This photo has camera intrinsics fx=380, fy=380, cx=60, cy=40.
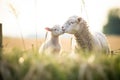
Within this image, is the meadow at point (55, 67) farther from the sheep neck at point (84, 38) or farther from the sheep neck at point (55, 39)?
the sheep neck at point (55, 39)

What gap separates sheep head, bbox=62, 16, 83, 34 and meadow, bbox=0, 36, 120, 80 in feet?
6.79

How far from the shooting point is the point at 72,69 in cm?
96

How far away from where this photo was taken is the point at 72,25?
10.2 ft

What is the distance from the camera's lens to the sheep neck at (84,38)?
2.96m

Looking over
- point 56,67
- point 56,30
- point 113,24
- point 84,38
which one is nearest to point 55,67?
point 56,67

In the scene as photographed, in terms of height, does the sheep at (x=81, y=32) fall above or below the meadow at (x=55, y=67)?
below

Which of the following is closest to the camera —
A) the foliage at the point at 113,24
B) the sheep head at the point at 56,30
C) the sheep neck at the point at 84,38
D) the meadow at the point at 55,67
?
the meadow at the point at 55,67

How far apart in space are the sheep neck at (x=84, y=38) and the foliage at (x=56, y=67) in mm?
1942

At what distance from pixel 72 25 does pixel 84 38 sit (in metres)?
0.17

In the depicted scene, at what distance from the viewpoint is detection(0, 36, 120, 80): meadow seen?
3.11 feet

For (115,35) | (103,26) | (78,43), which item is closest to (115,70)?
(78,43)

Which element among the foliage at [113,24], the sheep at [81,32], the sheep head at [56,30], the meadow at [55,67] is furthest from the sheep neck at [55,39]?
the meadow at [55,67]

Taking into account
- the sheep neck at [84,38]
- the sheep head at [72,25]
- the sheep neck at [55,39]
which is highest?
the sheep head at [72,25]

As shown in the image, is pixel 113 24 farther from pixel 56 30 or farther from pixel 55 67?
pixel 55 67
